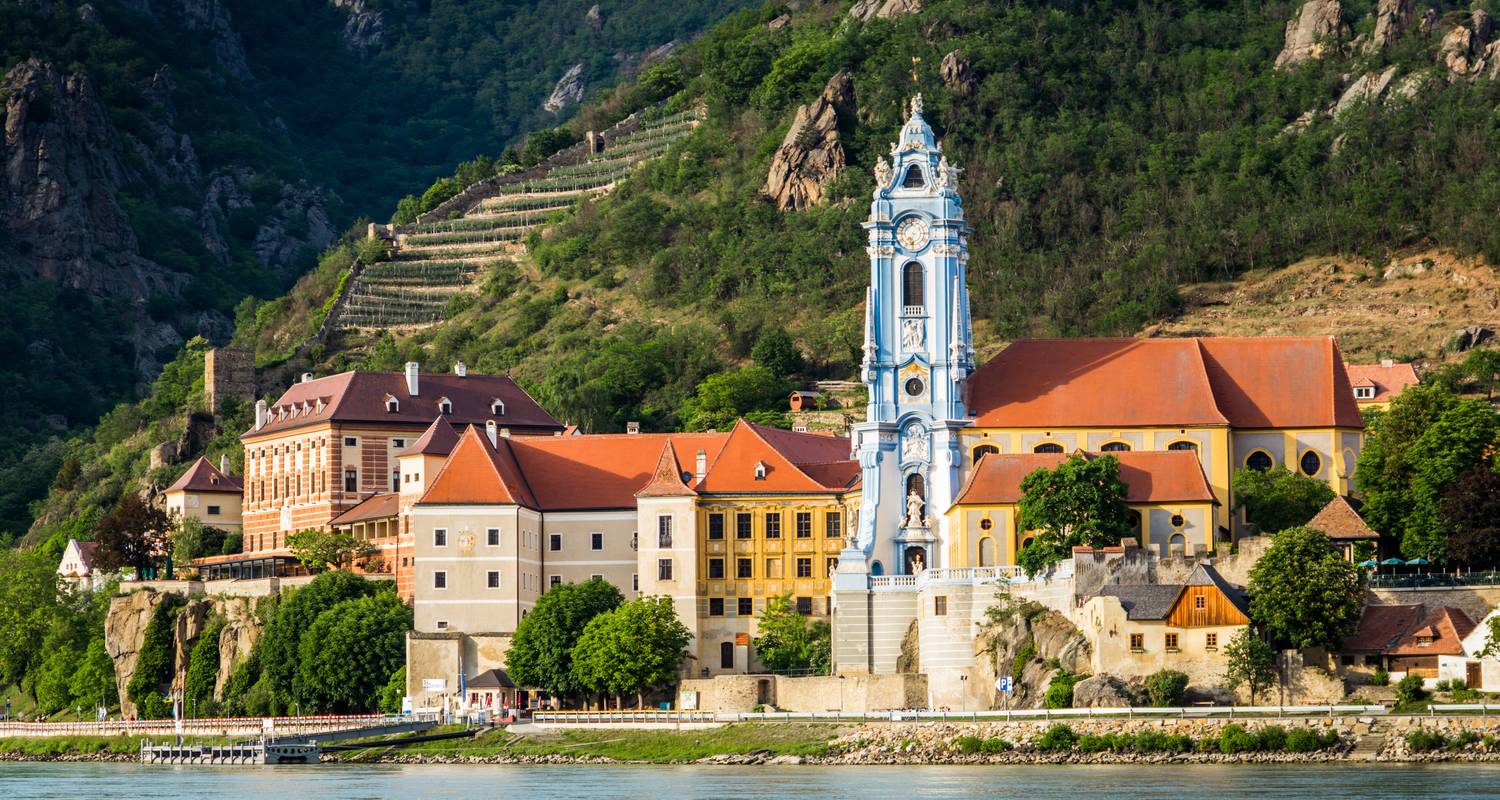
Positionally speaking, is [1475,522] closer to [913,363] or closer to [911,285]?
[913,363]

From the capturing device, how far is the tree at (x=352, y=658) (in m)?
110

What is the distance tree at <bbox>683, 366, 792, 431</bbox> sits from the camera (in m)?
139

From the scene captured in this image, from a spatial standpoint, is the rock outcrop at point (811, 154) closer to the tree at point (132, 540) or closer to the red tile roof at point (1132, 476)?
the tree at point (132, 540)

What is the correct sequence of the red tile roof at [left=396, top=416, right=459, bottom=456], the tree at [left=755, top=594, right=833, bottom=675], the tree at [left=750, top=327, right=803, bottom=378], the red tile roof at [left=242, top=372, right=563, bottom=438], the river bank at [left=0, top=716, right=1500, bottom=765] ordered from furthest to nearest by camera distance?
1. the tree at [left=750, top=327, right=803, bottom=378]
2. the red tile roof at [left=242, top=372, right=563, bottom=438]
3. the red tile roof at [left=396, top=416, right=459, bottom=456]
4. the tree at [left=755, top=594, right=833, bottom=675]
5. the river bank at [left=0, top=716, right=1500, bottom=765]

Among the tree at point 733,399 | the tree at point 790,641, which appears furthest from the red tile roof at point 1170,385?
the tree at point 733,399

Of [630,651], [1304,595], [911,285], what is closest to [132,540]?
[630,651]

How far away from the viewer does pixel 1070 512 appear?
9725 centimetres

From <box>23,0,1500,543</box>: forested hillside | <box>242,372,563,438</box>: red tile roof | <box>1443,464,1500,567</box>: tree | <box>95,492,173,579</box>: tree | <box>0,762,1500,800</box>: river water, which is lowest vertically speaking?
<box>0,762,1500,800</box>: river water

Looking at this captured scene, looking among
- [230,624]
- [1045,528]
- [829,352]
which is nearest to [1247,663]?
[1045,528]

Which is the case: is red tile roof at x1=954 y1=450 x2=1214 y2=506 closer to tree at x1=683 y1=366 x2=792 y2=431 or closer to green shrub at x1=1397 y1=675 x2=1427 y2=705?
green shrub at x1=1397 y1=675 x2=1427 y2=705

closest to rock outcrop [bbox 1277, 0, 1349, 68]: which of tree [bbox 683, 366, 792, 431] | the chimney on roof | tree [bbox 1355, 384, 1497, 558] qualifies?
tree [bbox 683, 366, 792, 431]

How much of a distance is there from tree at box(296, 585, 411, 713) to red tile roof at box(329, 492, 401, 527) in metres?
9.29

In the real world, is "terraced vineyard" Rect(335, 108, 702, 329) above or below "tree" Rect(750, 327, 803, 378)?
above

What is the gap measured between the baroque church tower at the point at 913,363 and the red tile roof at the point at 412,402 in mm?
28656
